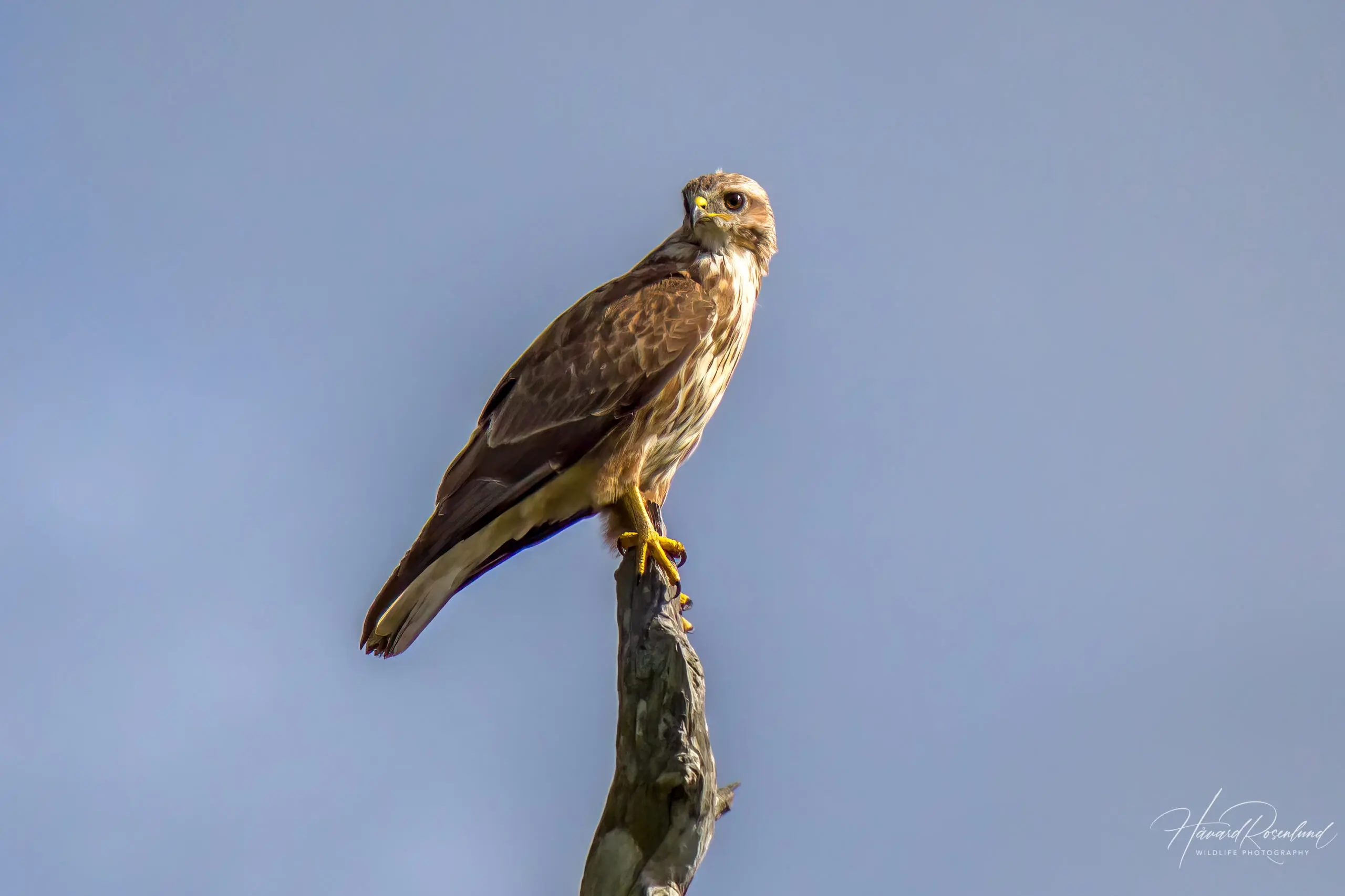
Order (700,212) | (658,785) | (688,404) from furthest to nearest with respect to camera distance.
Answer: (700,212)
(688,404)
(658,785)

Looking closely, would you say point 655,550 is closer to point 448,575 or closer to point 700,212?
point 448,575

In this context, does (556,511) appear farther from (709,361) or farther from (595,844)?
(595,844)

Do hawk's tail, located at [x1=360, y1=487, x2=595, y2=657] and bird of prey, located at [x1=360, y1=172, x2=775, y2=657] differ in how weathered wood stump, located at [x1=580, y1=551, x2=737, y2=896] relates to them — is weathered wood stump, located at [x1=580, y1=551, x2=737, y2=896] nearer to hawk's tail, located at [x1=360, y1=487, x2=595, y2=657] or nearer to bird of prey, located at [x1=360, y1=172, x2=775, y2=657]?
bird of prey, located at [x1=360, y1=172, x2=775, y2=657]

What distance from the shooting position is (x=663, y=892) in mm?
4715

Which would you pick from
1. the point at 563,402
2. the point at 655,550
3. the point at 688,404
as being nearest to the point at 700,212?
the point at 688,404

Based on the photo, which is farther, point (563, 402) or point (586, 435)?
point (563, 402)

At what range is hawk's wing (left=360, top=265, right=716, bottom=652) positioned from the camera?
6.15 m

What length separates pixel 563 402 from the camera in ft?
21.4

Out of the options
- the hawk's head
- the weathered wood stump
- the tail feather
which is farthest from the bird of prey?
the weathered wood stump

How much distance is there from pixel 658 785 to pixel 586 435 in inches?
80.6

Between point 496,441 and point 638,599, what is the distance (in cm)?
150

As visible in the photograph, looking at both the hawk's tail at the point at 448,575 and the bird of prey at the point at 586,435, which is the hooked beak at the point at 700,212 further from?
the hawk's tail at the point at 448,575

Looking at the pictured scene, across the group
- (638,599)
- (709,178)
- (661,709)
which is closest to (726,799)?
(661,709)

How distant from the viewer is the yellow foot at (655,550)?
19.1ft
